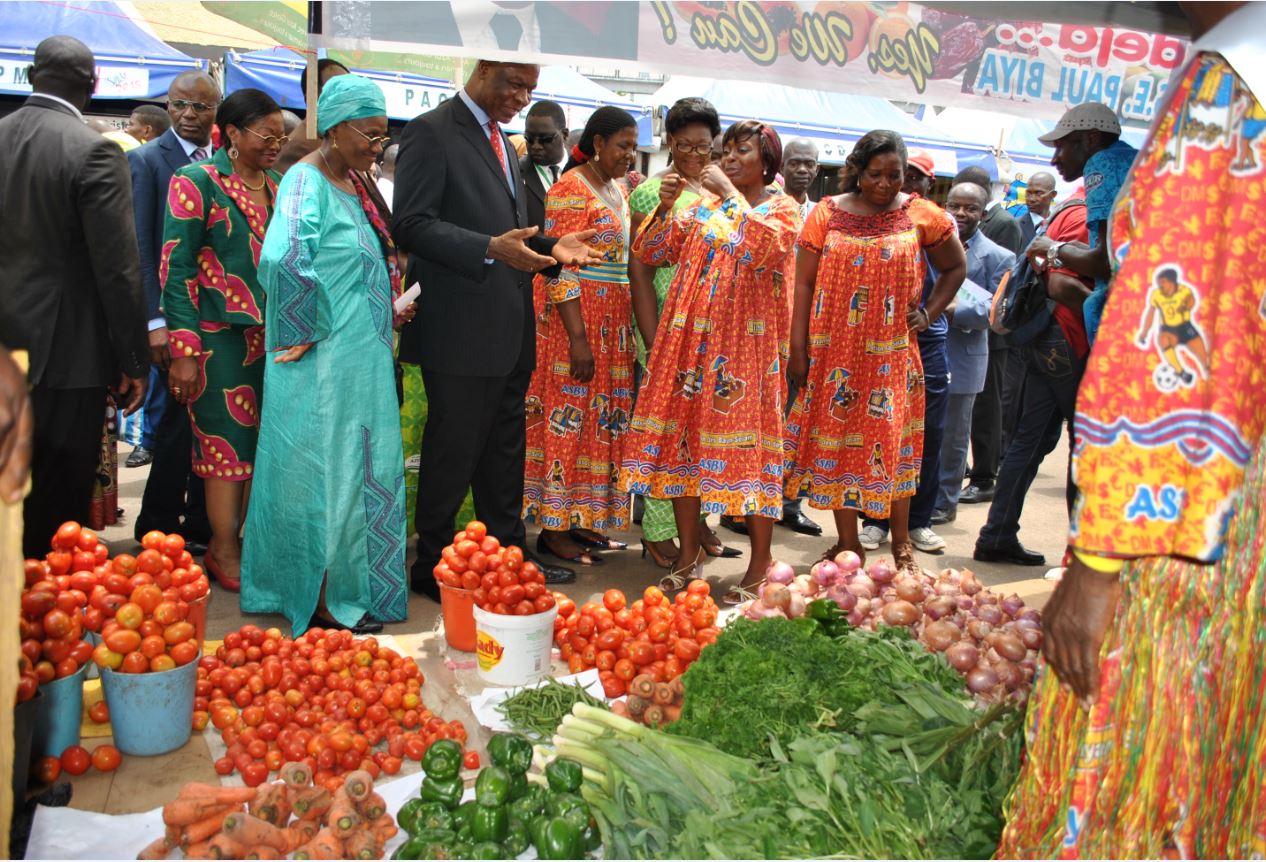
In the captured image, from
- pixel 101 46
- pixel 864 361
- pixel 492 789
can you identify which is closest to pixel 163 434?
pixel 864 361

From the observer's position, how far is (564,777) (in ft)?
8.07

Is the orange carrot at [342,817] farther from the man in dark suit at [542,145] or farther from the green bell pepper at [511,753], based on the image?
the man in dark suit at [542,145]

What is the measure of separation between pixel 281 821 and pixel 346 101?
264cm

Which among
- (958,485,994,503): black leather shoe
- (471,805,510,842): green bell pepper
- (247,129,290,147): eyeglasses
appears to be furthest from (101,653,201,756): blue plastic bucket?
(958,485,994,503): black leather shoe

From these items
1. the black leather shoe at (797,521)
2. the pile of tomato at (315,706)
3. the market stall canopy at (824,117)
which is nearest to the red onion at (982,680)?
the pile of tomato at (315,706)

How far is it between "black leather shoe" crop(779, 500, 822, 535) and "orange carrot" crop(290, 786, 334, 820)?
4541mm

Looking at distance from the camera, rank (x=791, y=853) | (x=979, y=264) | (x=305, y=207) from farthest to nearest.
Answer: (x=979, y=264)
(x=305, y=207)
(x=791, y=853)

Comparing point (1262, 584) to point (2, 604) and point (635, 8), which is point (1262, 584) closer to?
point (2, 604)

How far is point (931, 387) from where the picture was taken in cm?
629

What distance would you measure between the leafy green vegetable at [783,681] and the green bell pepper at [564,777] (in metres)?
0.34

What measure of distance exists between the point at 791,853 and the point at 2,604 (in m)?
1.60

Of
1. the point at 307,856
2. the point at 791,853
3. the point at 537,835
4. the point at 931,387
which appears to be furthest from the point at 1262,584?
the point at 931,387

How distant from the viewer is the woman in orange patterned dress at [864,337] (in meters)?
5.17

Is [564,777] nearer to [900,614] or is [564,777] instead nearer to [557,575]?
[900,614]
